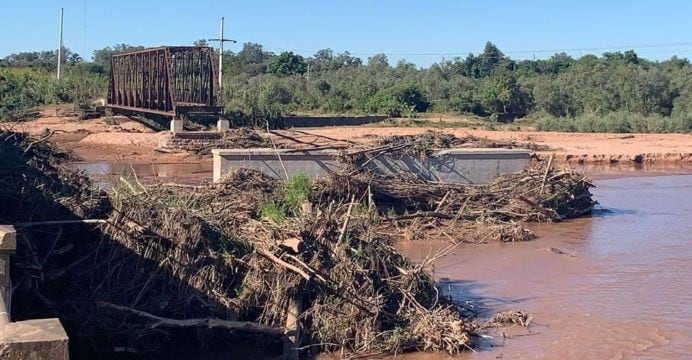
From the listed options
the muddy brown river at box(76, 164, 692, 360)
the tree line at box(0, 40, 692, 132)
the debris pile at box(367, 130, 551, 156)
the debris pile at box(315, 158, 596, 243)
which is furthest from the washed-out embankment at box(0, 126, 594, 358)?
the tree line at box(0, 40, 692, 132)

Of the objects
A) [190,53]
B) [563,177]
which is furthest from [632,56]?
[563,177]

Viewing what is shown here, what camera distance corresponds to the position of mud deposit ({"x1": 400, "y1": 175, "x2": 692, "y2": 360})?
992 cm

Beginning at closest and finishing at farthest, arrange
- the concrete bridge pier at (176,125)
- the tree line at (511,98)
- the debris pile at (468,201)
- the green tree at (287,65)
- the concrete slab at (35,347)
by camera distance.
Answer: the concrete slab at (35,347), the debris pile at (468,201), the concrete bridge pier at (176,125), the tree line at (511,98), the green tree at (287,65)

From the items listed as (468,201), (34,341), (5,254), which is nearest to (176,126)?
(468,201)

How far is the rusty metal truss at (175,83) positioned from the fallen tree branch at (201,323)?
854 inches

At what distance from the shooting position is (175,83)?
3105 cm

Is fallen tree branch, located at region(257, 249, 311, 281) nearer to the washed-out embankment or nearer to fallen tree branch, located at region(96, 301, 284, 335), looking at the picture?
the washed-out embankment

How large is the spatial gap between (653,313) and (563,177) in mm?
7372

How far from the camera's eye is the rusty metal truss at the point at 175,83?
30656 mm

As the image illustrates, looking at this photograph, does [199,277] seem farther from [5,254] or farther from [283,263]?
[5,254]

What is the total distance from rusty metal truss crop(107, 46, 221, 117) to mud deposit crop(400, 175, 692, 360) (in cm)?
1603

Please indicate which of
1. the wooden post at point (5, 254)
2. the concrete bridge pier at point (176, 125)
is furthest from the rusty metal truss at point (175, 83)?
the wooden post at point (5, 254)

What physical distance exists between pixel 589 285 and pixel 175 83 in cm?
2115

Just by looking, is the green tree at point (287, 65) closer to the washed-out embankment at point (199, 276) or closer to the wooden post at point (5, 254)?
the washed-out embankment at point (199, 276)
